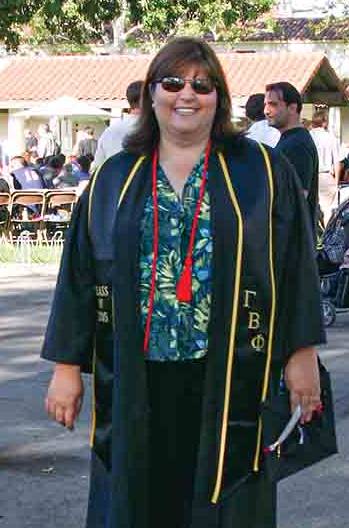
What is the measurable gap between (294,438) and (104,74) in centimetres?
3854

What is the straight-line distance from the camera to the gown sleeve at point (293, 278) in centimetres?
399

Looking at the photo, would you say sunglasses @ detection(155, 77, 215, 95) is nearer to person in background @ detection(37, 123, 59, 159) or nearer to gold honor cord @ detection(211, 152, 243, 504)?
gold honor cord @ detection(211, 152, 243, 504)

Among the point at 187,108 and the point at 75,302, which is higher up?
the point at 187,108

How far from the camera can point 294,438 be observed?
401cm

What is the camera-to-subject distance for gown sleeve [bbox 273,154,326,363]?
3.99 m

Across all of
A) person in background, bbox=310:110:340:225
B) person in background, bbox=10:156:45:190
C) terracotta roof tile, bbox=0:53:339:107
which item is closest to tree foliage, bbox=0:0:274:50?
person in background, bbox=10:156:45:190

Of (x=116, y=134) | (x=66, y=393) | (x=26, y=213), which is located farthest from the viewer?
(x=26, y=213)

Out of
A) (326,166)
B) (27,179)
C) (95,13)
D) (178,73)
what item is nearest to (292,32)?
(27,179)

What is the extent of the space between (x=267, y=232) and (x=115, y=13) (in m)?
16.1

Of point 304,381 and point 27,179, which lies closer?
point 304,381

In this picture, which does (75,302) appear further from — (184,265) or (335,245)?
(335,245)

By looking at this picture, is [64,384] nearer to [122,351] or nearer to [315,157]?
[122,351]

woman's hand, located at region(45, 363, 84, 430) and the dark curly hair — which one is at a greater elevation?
the dark curly hair

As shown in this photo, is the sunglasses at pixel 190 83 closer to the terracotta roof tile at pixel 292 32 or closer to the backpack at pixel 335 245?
the backpack at pixel 335 245
